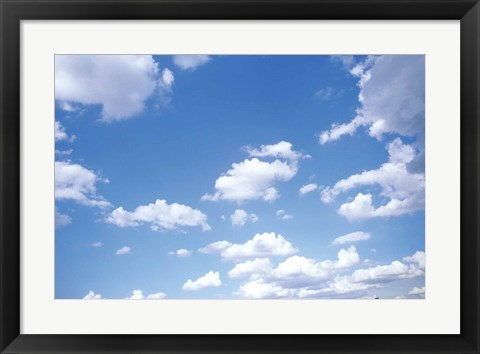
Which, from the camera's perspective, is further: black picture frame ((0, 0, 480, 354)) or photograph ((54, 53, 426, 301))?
photograph ((54, 53, 426, 301))

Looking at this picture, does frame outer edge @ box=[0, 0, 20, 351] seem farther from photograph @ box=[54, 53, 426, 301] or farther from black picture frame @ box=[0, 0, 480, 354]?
photograph @ box=[54, 53, 426, 301]

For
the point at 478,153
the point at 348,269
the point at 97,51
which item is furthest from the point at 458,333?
the point at 97,51

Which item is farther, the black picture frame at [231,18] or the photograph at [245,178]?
the photograph at [245,178]

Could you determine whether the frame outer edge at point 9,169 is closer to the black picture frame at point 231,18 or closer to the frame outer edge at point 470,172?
the black picture frame at point 231,18

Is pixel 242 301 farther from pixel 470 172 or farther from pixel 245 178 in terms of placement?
pixel 470 172

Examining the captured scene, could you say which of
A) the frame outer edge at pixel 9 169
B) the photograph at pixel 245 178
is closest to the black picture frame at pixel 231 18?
the frame outer edge at pixel 9 169

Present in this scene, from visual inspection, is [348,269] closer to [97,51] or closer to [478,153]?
[478,153]

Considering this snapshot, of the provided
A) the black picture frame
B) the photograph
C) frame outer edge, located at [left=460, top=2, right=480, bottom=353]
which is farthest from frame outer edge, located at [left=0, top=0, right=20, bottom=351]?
frame outer edge, located at [left=460, top=2, right=480, bottom=353]
